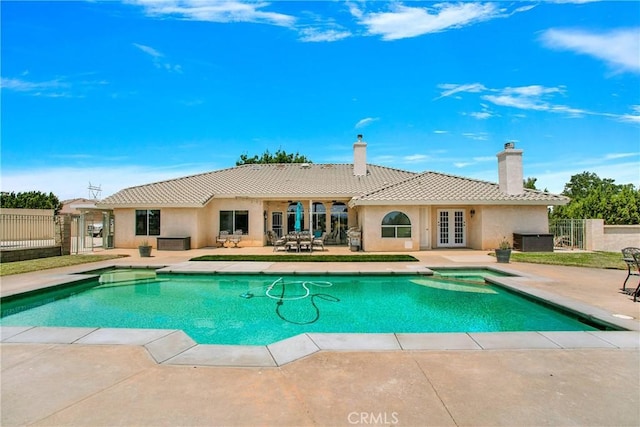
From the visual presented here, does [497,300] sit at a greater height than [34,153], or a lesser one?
lesser

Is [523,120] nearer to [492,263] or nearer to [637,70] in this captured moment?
[637,70]

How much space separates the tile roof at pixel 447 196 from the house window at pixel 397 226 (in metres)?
0.91

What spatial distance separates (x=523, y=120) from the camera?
20.5m

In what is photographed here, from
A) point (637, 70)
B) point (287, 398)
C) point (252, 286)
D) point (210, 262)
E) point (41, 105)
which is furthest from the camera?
point (41, 105)

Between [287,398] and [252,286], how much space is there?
23.3 feet

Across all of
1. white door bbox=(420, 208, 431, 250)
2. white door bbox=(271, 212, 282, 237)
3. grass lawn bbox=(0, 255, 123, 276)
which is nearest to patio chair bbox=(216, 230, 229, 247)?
white door bbox=(271, 212, 282, 237)

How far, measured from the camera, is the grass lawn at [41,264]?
11.3 m

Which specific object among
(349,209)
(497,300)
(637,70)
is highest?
(637,70)

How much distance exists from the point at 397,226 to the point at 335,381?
14.4 metres

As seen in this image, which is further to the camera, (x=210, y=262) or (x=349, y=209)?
(x=349, y=209)

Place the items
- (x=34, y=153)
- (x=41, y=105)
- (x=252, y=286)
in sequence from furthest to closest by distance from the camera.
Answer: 1. (x=34, y=153)
2. (x=41, y=105)
3. (x=252, y=286)

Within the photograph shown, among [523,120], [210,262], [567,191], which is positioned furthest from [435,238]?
[567,191]

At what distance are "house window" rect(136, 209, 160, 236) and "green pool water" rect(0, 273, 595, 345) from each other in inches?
351

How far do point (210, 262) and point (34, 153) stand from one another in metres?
25.5
